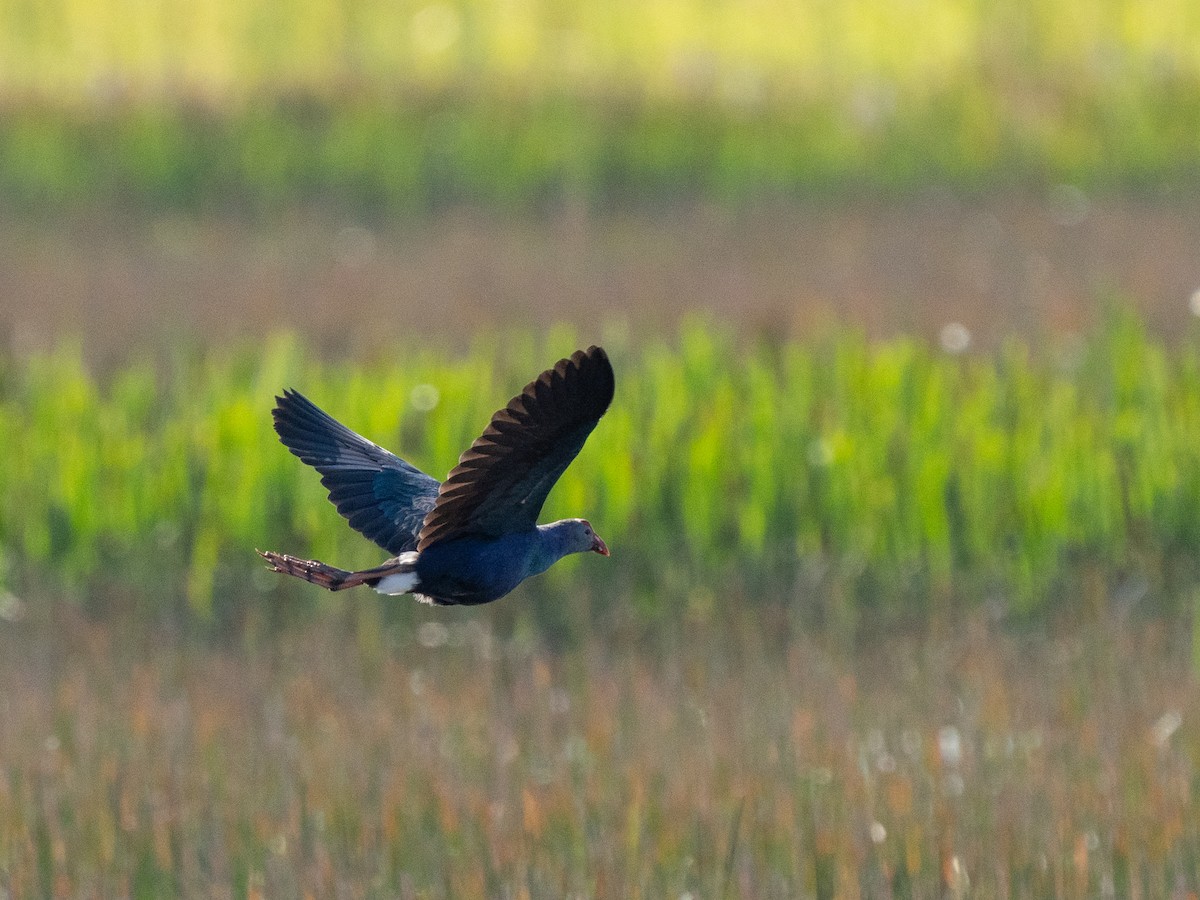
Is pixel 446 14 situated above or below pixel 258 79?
above

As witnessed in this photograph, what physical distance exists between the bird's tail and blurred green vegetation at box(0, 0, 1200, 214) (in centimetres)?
1164

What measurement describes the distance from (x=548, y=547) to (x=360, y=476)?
539mm

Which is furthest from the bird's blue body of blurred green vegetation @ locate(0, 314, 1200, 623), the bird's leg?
blurred green vegetation @ locate(0, 314, 1200, 623)

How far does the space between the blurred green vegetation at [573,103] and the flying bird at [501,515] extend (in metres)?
11.6

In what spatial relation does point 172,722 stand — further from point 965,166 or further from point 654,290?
point 965,166

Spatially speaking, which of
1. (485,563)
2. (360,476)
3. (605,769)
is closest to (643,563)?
(605,769)

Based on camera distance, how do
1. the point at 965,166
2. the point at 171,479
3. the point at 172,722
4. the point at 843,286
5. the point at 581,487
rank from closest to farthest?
the point at 172,722, the point at 581,487, the point at 171,479, the point at 843,286, the point at 965,166

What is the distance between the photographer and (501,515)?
9.34ft

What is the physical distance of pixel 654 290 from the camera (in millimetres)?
11078

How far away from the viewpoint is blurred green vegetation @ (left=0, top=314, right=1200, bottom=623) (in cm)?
649

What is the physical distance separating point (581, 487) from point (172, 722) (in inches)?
57.2

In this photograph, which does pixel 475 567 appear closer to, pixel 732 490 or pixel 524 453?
pixel 524 453

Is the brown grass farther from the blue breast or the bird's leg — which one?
the bird's leg

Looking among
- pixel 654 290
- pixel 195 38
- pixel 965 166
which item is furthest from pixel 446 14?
pixel 654 290
